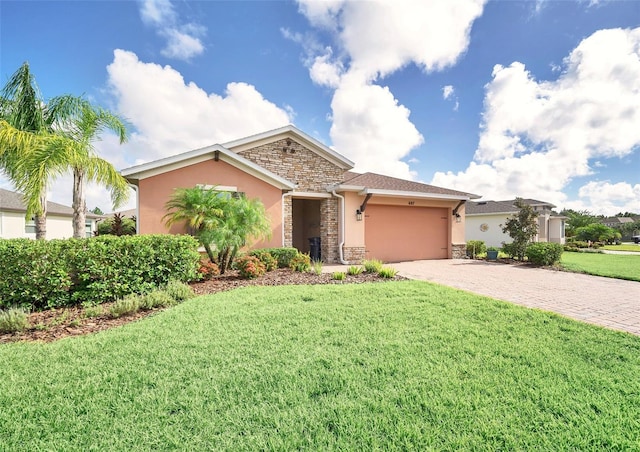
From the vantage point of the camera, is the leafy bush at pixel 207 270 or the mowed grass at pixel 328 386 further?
the leafy bush at pixel 207 270

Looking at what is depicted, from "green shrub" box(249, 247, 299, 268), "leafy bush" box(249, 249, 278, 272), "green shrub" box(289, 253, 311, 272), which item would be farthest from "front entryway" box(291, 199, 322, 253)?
"leafy bush" box(249, 249, 278, 272)

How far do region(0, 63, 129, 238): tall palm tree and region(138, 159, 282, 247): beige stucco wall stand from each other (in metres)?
0.80

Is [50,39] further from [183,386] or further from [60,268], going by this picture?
[183,386]

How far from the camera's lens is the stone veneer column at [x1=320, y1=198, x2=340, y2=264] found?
1277 centimetres

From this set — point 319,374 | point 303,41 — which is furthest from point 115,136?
point 319,374

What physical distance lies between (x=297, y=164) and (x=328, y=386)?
11.5 m

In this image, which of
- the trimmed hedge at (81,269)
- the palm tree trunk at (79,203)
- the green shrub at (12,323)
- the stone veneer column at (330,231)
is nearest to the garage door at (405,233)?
the stone veneer column at (330,231)

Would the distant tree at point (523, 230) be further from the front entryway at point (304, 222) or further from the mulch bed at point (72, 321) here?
the mulch bed at point (72, 321)

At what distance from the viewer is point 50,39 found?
840 cm

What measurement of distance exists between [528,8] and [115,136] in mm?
15390

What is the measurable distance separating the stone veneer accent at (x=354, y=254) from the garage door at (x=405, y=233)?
2.01ft

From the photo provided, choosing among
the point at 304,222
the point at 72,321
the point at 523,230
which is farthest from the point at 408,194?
the point at 72,321

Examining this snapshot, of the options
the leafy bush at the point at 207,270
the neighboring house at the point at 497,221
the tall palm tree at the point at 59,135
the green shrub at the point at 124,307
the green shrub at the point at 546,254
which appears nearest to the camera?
the green shrub at the point at 124,307

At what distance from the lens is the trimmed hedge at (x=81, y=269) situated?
5.14 metres
